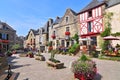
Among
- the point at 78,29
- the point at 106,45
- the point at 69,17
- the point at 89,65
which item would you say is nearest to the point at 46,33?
the point at 69,17

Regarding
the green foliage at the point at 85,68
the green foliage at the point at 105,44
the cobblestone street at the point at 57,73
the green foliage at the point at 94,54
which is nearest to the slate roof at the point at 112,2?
the green foliage at the point at 105,44

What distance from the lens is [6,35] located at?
138 feet

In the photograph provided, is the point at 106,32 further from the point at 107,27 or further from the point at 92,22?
the point at 92,22

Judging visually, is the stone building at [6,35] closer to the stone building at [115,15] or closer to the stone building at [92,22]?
the stone building at [92,22]

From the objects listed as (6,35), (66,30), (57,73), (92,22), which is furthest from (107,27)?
(6,35)

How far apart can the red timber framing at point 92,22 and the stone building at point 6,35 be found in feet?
76.0

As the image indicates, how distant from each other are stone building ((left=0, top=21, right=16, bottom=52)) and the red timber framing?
23.2 m

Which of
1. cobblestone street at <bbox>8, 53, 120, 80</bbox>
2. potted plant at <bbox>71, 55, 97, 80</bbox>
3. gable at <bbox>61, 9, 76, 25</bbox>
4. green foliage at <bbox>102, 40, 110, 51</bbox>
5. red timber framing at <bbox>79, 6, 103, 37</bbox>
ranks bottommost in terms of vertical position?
cobblestone street at <bbox>8, 53, 120, 80</bbox>

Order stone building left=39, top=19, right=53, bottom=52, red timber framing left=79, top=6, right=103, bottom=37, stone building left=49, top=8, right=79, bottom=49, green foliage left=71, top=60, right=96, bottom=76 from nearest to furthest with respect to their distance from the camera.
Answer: green foliage left=71, top=60, right=96, bottom=76, red timber framing left=79, top=6, right=103, bottom=37, stone building left=49, top=8, right=79, bottom=49, stone building left=39, top=19, right=53, bottom=52

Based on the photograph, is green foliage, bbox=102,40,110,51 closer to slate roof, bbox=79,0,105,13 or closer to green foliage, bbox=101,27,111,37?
green foliage, bbox=101,27,111,37

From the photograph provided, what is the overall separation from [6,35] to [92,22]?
2646cm

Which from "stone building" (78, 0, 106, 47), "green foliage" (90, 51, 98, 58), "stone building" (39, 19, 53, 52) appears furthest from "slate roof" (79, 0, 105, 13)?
"stone building" (39, 19, 53, 52)

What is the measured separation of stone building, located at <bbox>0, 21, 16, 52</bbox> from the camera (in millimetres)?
40569

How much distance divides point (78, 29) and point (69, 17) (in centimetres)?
403
